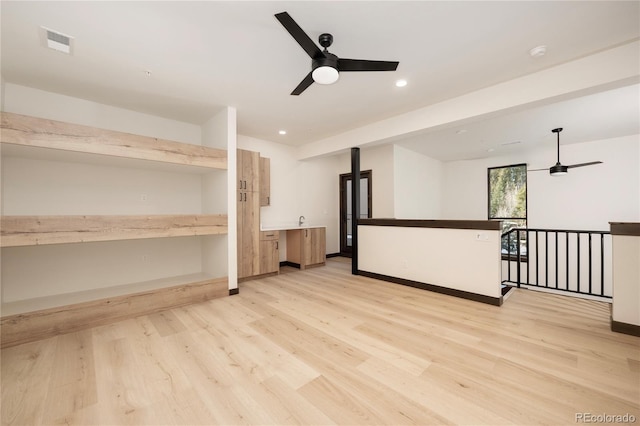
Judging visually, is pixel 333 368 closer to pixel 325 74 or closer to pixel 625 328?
pixel 325 74

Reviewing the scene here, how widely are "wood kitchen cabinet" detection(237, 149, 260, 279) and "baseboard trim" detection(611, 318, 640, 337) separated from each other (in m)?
4.71

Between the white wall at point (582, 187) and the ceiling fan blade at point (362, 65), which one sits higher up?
the ceiling fan blade at point (362, 65)

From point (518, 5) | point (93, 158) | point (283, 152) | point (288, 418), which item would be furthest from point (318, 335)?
point (283, 152)

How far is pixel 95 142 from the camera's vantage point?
9.69 ft

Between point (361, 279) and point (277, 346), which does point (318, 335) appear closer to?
point (277, 346)

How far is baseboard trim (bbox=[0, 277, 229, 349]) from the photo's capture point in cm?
253

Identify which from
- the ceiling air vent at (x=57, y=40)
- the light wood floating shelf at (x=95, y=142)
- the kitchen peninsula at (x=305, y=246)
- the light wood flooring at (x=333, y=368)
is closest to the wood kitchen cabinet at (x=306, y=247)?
→ the kitchen peninsula at (x=305, y=246)

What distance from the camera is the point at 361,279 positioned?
4.81 meters

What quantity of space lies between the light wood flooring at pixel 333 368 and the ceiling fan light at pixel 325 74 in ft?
8.11

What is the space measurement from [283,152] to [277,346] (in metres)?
4.79

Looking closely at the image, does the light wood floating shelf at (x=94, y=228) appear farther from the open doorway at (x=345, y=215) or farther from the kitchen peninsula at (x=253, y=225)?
the open doorway at (x=345, y=215)

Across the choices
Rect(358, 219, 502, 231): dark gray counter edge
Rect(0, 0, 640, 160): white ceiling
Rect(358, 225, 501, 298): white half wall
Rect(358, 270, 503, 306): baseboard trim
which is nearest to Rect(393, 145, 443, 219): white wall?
Rect(358, 219, 502, 231): dark gray counter edge

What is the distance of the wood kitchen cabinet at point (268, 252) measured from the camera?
493 centimetres

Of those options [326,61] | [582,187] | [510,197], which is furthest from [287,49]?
[582,187]
